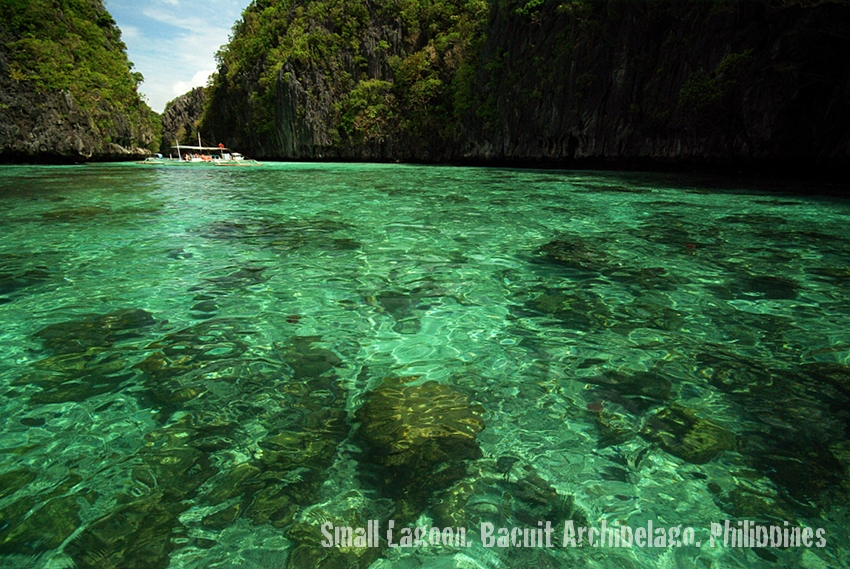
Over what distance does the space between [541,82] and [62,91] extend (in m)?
45.4

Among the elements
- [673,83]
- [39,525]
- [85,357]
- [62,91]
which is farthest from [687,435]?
[62,91]

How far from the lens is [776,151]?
19.5 meters

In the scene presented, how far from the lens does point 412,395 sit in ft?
9.44

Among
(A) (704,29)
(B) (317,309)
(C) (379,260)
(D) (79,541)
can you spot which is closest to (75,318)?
(B) (317,309)

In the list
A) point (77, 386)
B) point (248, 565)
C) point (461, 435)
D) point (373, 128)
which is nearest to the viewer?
point (248, 565)

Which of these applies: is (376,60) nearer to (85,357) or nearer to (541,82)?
(541,82)

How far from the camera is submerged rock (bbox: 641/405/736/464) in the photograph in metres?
2.33

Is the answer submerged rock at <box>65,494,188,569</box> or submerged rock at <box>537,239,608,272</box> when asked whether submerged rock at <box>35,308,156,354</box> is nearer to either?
submerged rock at <box>65,494,188,569</box>

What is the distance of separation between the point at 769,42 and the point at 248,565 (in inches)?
1037

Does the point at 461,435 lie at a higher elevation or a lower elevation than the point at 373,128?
lower

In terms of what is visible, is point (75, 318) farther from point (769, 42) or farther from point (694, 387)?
point (769, 42)

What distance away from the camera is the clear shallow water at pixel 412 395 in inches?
73.7

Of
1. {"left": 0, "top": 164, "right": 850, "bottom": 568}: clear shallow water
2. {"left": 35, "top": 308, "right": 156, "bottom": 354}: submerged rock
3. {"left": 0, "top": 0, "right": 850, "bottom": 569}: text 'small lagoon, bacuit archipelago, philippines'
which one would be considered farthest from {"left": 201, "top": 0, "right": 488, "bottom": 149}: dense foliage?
{"left": 35, "top": 308, "right": 156, "bottom": 354}: submerged rock

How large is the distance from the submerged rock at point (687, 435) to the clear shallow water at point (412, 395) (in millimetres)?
12
